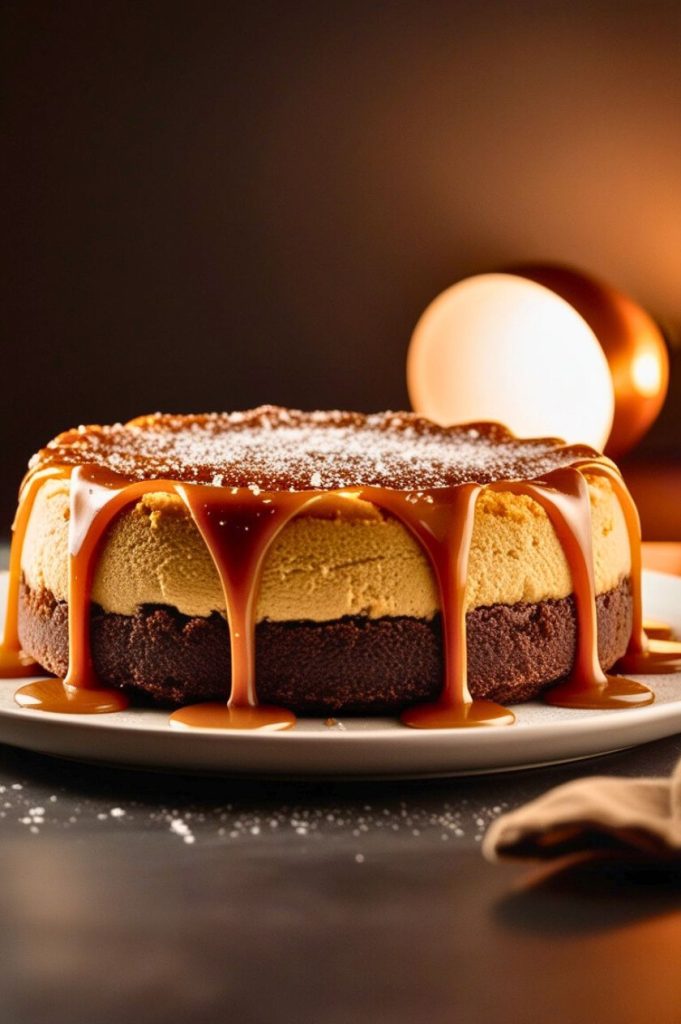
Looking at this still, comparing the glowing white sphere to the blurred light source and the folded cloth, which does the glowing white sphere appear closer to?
the blurred light source

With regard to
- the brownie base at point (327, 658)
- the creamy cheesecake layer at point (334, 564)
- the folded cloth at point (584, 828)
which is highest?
the creamy cheesecake layer at point (334, 564)

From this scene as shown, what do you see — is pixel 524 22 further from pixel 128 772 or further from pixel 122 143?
pixel 128 772

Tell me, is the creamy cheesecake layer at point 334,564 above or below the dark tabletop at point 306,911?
above

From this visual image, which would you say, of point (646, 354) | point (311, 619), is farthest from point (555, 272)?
point (311, 619)

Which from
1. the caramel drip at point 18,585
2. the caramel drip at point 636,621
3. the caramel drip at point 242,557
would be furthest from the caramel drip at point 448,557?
the caramel drip at point 18,585

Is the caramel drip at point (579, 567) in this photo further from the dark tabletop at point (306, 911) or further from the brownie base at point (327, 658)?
the dark tabletop at point (306, 911)

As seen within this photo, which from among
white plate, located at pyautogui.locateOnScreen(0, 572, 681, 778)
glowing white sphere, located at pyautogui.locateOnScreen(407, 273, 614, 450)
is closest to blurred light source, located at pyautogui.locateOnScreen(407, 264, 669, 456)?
glowing white sphere, located at pyautogui.locateOnScreen(407, 273, 614, 450)
